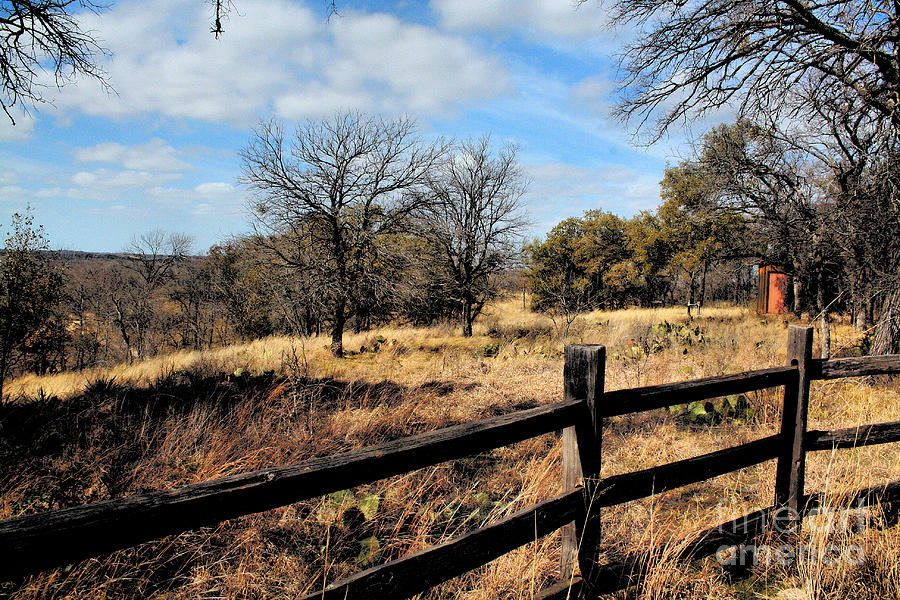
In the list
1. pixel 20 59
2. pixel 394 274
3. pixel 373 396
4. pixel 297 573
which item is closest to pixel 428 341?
pixel 394 274

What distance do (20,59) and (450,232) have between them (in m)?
17.4

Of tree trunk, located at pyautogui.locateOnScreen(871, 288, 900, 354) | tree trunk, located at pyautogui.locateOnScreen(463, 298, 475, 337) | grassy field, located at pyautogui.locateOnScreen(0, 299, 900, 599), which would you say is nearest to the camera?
grassy field, located at pyautogui.locateOnScreen(0, 299, 900, 599)

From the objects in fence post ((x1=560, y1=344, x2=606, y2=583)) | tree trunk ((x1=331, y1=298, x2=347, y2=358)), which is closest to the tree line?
tree trunk ((x1=331, y1=298, x2=347, y2=358))

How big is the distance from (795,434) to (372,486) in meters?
3.18

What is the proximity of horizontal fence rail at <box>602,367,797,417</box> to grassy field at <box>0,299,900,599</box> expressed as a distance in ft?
2.13

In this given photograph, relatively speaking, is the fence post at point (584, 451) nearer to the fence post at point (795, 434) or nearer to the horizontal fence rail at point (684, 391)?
the horizontal fence rail at point (684, 391)

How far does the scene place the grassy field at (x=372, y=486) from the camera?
2.73 m

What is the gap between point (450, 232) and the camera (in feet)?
74.6

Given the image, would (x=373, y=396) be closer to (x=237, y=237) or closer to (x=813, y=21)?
(x=813, y=21)

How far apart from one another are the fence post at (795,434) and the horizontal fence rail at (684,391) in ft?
0.28

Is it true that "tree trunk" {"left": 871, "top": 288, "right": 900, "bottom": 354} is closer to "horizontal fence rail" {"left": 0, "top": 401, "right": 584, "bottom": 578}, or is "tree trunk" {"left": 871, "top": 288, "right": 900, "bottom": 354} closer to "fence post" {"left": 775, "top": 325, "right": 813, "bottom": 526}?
"fence post" {"left": 775, "top": 325, "right": 813, "bottom": 526}

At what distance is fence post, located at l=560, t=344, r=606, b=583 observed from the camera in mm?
2408

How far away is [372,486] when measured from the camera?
3.86 metres

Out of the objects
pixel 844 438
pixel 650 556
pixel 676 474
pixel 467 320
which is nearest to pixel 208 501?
pixel 650 556
